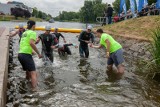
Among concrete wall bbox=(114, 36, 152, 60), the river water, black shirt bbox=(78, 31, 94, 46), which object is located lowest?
the river water

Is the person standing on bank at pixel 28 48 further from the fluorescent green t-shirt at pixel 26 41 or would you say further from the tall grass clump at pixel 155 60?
the tall grass clump at pixel 155 60

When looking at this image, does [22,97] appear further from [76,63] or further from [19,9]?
[19,9]

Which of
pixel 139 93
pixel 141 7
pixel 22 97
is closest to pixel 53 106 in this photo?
pixel 22 97

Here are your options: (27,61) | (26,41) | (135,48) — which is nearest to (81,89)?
(27,61)

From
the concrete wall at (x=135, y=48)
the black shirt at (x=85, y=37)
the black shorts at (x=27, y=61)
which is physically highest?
the black shirt at (x=85, y=37)

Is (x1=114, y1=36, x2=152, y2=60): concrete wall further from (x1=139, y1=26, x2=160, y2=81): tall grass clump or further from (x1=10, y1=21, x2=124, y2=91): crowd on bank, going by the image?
(x1=139, y1=26, x2=160, y2=81): tall grass clump

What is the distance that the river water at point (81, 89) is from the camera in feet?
Result: 25.7

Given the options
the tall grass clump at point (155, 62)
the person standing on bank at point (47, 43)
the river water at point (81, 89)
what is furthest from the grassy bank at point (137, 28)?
the tall grass clump at point (155, 62)

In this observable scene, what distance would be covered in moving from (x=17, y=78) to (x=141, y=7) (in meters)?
19.6

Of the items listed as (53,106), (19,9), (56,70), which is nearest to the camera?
(53,106)

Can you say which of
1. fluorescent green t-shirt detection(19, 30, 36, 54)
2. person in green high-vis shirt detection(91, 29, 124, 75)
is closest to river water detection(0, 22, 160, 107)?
person in green high-vis shirt detection(91, 29, 124, 75)

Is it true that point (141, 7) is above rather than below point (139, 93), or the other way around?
above

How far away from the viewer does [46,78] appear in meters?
10.7

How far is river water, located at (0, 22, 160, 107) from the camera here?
25.7 ft
